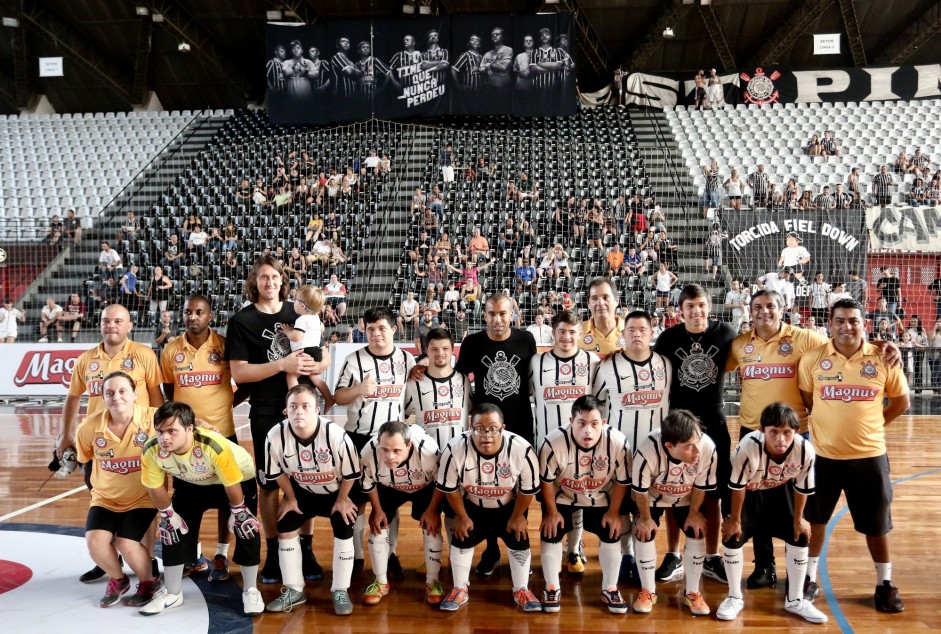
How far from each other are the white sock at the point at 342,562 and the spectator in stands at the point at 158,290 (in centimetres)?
1126

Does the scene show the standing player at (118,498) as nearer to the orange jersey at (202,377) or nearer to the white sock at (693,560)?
the orange jersey at (202,377)

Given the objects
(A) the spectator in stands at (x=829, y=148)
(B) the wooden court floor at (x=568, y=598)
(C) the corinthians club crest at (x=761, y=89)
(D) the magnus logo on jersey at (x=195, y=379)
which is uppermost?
(C) the corinthians club crest at (x=761, y=89)

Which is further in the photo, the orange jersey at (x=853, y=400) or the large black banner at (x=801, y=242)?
the large black banner at (x=801, y=242)

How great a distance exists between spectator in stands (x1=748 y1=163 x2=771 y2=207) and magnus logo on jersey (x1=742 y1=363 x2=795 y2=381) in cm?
1176

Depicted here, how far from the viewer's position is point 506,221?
49.1ft

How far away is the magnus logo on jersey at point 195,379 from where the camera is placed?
15.3 feet

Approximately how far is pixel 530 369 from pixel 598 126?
1674 cm

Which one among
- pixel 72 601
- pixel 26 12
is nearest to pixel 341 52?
pixel 26 12

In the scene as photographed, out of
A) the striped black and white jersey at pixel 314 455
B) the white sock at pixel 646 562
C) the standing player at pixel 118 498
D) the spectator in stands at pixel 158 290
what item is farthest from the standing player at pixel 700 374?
the spectator in stands at pixel 158 290

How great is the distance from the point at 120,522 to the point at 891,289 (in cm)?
1422

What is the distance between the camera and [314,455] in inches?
165

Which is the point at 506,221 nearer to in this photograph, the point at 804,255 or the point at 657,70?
the point at 804,255

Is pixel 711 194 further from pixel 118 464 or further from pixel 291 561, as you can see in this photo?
pixel 118 464

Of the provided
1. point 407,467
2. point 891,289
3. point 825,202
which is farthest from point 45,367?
point 891,289
